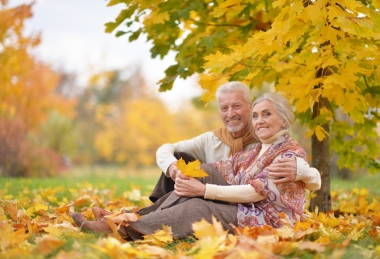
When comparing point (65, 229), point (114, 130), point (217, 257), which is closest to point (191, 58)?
point (65, 229)

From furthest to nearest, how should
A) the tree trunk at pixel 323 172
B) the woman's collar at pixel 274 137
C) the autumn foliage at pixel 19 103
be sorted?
the autumn foliage at pixel 19 103, the tree trunk at pixel 323 172, the woman's collar at pixel 274 137

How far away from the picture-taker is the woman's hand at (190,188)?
282cm

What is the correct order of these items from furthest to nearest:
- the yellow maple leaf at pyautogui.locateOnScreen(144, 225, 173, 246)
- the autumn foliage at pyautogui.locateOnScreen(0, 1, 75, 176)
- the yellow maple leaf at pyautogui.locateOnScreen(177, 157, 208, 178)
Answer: the autumn foliage at pyautogui.locateOnScreen(0, 1, 75, 176)
the yellow maple leaf at pyautogui.locateOnScreen(177, 157, 208, 178)
the yellow maple leaf at pyautogui.locateOnScreen(144, 225, 173, 246)

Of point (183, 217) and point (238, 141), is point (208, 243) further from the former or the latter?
point (238, 141)

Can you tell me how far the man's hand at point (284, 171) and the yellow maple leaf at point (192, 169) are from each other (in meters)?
0.42

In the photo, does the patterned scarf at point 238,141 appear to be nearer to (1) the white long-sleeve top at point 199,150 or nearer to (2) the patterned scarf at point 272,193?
(1) the white long-sleeve top at point 199,150

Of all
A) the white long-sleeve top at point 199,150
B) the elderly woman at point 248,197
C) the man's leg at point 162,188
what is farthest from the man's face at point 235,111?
the man's leg at point 162,188

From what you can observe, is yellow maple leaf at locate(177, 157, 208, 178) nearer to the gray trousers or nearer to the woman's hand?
the woman's hand

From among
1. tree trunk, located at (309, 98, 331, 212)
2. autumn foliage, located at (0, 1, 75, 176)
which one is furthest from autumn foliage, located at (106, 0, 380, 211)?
autumn foliage, located at (0, 1, 75, 176)

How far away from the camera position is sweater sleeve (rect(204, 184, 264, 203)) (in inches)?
108

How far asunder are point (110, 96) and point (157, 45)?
28.6m

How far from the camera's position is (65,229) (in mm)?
2678

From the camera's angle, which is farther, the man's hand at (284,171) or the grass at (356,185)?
the grass at (356,185)

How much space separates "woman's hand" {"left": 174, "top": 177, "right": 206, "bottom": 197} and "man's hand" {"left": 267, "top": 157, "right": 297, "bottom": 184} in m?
0.45
